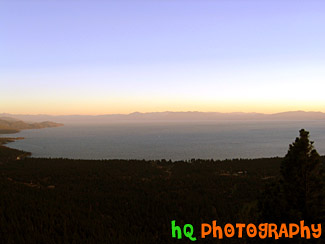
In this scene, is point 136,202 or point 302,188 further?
point 136,202

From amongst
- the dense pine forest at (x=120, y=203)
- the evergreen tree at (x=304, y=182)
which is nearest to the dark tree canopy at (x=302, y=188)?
the evergreen tree at (x=304, y=182)

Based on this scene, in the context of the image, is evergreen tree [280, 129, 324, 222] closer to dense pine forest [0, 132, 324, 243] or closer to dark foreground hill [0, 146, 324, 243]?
dense pine forest [0, 132, 324, 243]

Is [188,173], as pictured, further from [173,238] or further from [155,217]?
[173,238]

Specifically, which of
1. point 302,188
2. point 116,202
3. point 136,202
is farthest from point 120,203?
point 302,188

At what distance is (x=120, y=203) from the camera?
139ft

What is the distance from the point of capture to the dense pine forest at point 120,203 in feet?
92.3

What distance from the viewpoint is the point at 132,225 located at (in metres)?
32.8

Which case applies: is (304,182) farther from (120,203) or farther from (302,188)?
(120,203)

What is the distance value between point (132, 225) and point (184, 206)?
1305cm

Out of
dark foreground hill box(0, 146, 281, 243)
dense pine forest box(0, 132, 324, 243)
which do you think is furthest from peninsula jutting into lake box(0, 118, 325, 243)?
dark foreground hill box(0, 146, 281, 243)

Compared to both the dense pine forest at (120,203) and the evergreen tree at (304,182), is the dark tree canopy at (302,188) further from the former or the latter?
the dense pine forest at (120,203)

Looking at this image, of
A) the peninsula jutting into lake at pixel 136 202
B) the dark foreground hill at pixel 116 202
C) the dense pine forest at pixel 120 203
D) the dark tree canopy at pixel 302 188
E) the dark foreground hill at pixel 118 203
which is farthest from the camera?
the dark foreground hill at pixel 116 202

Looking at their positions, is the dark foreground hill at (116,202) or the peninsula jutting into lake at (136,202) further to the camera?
the dark foreground hill at (116,202)

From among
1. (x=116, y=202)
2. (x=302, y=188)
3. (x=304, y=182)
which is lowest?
(x=116, y=202)
